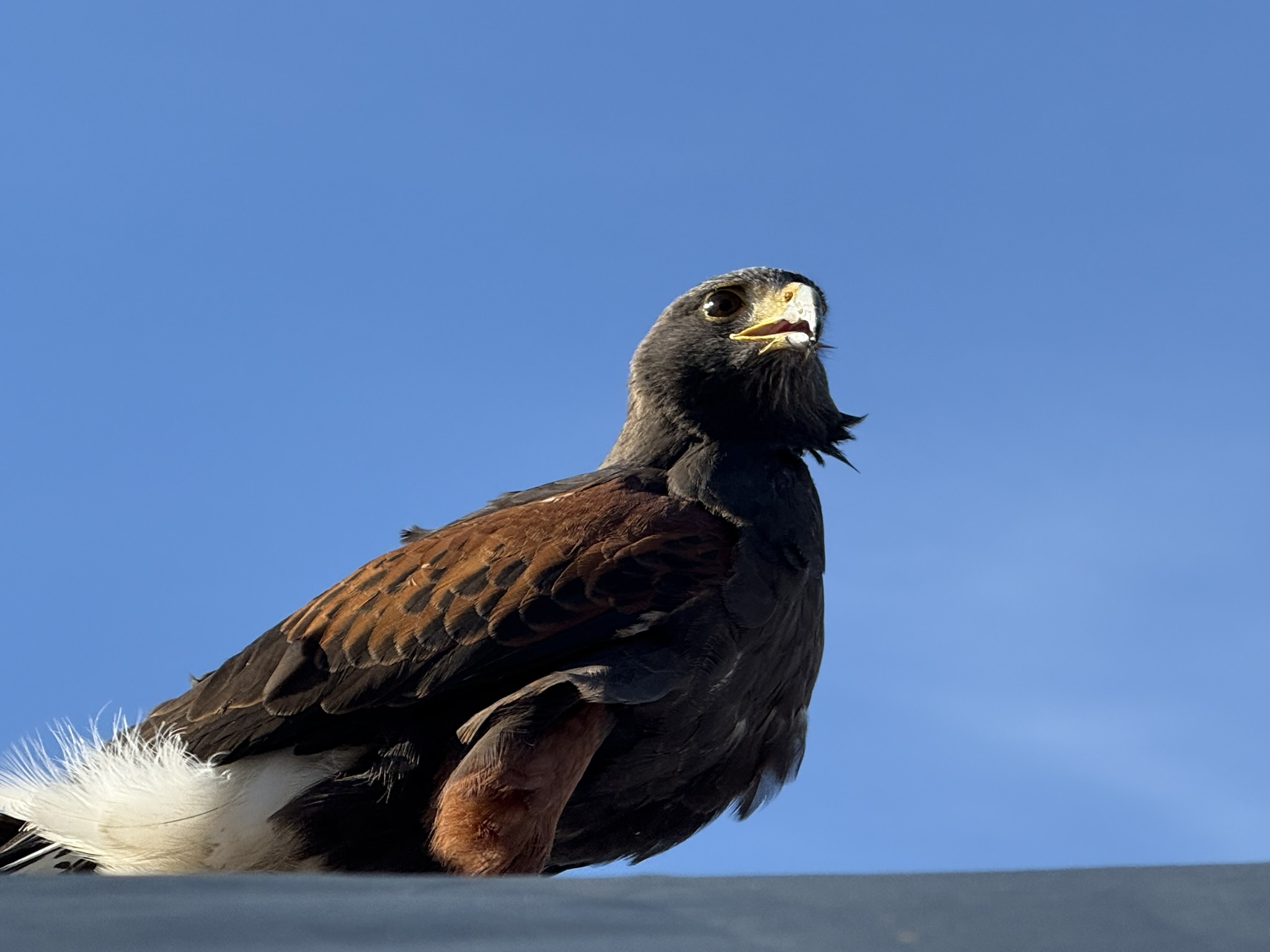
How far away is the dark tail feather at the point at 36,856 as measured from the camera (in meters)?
5.56

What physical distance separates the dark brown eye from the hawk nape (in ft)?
3.29

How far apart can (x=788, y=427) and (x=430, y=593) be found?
195cm

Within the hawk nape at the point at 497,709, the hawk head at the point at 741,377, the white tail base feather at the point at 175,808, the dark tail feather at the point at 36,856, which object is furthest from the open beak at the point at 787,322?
the dark tail feather at the point at 36,856

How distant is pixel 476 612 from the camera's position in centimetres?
522

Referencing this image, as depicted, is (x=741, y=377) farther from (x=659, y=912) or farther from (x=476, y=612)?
(x=659, y=912)

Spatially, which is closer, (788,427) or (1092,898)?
(1092,898)

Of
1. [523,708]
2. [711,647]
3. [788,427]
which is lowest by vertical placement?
[523,708]

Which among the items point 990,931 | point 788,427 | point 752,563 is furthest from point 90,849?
point 990,931

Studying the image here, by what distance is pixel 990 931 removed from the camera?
73.7 inches

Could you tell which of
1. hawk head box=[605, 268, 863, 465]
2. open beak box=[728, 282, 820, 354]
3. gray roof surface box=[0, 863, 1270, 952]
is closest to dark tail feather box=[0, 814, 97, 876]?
hawk head box=[605, 268, 863, 465]

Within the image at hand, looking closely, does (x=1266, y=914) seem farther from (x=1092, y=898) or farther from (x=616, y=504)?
(x=616, y=504)

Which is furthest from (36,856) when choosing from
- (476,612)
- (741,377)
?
(741,377)

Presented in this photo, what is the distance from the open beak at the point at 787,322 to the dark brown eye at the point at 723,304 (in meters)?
0.12

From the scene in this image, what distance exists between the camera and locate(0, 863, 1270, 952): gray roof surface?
182 centimetres
